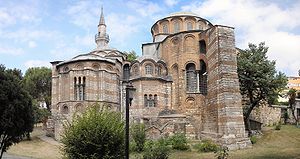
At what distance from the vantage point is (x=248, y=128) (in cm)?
3244

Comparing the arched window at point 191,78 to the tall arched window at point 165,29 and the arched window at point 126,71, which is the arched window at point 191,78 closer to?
the arched window at point 126,71

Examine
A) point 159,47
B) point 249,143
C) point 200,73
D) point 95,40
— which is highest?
point 95,40

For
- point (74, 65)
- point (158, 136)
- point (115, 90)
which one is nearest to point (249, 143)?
point (158, 136)

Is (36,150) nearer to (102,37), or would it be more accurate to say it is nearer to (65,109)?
(65,109)

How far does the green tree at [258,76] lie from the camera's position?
30.5m

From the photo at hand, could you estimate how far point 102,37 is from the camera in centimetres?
5019

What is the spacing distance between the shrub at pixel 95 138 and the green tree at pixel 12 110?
5244 mm

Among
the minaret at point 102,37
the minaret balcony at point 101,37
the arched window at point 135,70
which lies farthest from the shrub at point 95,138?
the minaret balcony at point 101,37

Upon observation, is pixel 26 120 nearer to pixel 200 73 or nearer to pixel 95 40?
pixel 200 73

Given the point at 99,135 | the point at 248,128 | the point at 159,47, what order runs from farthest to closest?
the point at 159,47 → the point at 248,128 → the point at 99,135

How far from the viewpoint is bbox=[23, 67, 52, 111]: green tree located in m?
49.9

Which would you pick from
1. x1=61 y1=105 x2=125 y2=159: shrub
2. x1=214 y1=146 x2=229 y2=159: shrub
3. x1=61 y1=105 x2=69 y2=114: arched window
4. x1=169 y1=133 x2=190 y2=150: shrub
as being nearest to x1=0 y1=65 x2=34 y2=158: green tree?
x1=61 y1=105 x2=125 y2=159: shrub

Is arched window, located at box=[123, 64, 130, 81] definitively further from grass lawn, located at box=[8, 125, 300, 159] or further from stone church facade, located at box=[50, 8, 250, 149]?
grass lawn, located at box=[8, 125, 300, 159]

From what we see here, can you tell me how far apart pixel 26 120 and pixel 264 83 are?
72.7ft
